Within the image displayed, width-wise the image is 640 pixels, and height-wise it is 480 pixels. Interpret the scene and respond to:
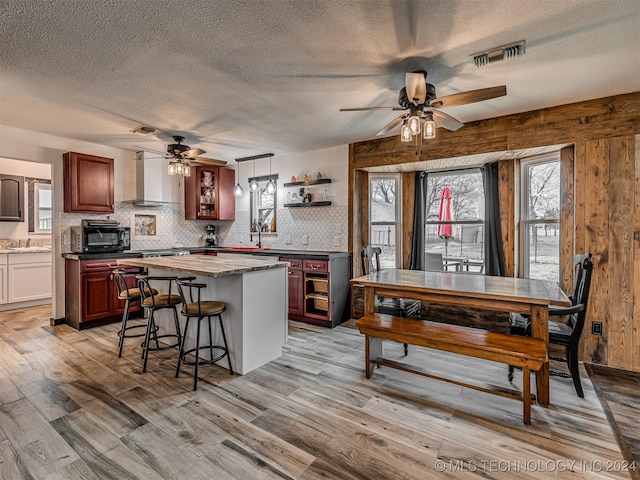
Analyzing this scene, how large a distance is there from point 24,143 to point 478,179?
5.91 meters

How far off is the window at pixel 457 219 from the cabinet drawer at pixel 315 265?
1.53 metres

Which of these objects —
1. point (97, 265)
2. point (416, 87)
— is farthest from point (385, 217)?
point (97, 265)

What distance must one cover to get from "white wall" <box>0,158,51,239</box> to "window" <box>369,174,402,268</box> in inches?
238

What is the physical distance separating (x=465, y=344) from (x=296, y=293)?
2.64m

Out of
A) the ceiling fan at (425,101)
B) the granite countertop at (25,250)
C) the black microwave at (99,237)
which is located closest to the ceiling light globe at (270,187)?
the black microwave at (99,237)

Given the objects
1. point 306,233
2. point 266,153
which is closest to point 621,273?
point 306,233

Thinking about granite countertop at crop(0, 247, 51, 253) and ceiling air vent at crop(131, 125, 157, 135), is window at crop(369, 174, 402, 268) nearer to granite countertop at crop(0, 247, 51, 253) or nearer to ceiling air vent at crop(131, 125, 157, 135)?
ceiling air vent at crop(131, 125, 157, 135)

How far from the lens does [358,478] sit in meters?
1.66

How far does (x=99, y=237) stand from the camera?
4.42 m

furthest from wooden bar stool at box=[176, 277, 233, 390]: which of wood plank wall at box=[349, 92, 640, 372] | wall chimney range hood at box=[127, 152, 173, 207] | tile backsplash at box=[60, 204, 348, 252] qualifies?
wood plank wall at box=[349, 92, 640, 372]

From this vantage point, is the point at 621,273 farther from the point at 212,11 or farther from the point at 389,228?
the point at 212,11

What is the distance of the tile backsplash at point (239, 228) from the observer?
4812 millimetres

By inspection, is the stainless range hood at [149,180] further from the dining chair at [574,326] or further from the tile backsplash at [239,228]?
the dining chair at [574,326]

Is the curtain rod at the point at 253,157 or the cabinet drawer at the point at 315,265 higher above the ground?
the curtain rod at the point at 253,157
